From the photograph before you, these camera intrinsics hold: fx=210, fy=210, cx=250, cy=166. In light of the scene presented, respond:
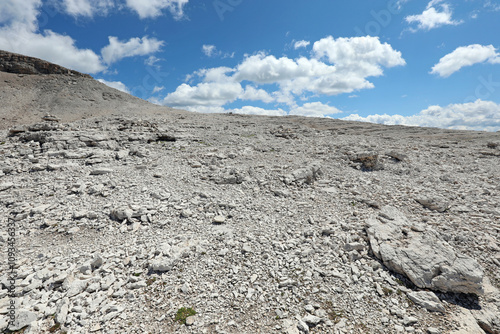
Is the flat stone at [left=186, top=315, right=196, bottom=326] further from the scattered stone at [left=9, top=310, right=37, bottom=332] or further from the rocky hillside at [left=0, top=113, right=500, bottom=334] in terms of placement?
the scattered stone at [left=9, top=310, right=37, bottom=332]

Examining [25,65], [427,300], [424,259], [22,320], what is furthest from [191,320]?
[25,65]

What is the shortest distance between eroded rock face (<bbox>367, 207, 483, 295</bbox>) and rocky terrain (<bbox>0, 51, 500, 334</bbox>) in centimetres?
4

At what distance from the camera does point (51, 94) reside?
1796 inches

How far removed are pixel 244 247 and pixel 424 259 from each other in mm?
5875

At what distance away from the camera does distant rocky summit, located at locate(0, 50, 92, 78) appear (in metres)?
49.1

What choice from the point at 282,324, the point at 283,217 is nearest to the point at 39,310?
the point at 282,324

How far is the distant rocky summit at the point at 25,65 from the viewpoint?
1934 inches

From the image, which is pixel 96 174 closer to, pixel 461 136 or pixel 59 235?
pixel 59 235

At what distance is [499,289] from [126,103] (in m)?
63.4

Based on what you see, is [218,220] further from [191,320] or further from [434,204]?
[434,204]

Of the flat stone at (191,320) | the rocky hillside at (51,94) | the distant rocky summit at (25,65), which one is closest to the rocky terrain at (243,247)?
the flat stone at (191,320)

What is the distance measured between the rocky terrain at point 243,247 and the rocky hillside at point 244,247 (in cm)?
Result: 4

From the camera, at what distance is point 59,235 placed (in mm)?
8078

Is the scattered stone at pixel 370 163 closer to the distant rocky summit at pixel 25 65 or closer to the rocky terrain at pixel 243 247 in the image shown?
the rocky terrain at pixel 243 247
